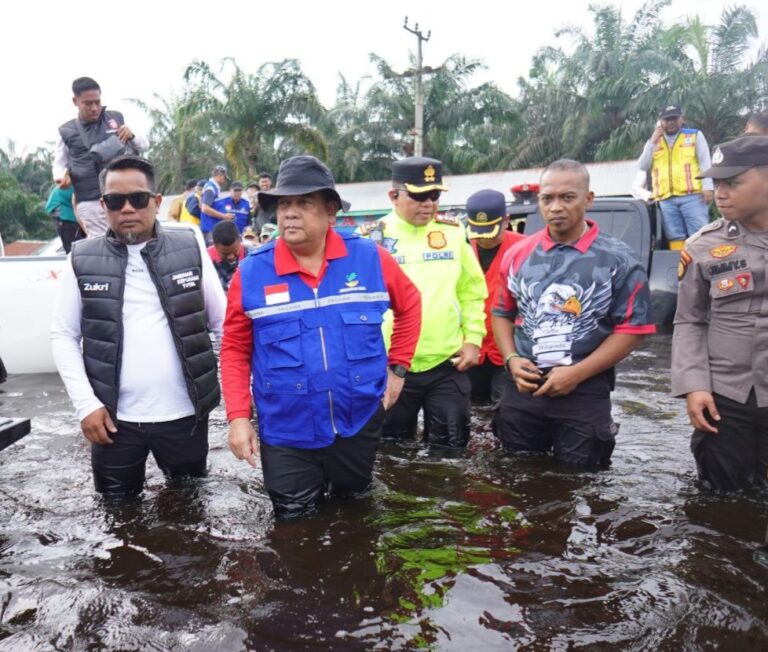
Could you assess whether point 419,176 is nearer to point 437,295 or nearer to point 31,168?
point 437,295

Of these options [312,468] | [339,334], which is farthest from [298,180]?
[312,468]

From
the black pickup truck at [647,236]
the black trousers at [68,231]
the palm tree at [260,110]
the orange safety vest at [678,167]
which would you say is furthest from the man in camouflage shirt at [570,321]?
the palm tree at [260,110]

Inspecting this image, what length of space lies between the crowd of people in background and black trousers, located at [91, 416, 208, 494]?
1 centimetres

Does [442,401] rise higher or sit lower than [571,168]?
lower

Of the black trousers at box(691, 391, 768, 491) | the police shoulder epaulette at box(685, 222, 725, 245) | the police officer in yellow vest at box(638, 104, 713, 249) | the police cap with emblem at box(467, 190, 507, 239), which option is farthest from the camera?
the police officer in yellow vest at box(638, 104, 713, 249)

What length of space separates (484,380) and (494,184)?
54.1 feet

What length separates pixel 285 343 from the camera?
3.45 metres

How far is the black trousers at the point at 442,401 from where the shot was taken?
194 inches

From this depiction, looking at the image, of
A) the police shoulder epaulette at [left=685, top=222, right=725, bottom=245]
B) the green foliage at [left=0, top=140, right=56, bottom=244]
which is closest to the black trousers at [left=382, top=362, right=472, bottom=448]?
the police shoulder epaulette at [left=685, top=222, right=725, bottom=245]

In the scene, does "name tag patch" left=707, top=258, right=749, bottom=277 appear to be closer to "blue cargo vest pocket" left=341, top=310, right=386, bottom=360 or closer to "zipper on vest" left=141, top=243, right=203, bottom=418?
"blue cargo vest pocket" left=341, top=310, right=386, bottom=360

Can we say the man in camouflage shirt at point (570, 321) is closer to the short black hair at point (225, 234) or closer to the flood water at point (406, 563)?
the flood water at point (406, 563)

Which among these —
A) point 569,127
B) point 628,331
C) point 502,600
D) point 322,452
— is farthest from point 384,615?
point 569,127

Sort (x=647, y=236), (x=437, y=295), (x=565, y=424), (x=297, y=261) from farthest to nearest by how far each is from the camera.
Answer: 1. (x=647, y=236)
2. (x=437, y=295)
3. (x=565, y=424)
4. (x=297, y=261)

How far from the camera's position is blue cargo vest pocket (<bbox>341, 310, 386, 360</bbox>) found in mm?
3504
